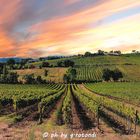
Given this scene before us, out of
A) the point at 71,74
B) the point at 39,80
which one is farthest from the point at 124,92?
the point at 71,74

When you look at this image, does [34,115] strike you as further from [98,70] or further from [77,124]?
[98,70]

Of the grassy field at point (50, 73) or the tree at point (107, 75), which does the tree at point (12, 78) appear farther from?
the tree at point (107, 75)

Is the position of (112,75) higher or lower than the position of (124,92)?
higher

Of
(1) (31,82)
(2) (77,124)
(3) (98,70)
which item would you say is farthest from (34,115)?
(3) (98,70)

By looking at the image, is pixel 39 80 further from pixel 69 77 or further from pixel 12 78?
pixel 69 77

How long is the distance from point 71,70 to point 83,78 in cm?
948

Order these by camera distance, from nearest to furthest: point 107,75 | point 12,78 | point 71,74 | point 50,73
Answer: point 12,78 < point 107,75 < point 71,74 < point 50,73

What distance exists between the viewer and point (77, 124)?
3616cm

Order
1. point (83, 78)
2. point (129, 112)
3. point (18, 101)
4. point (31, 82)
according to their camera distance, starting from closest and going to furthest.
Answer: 1. point (129, 112)
2. point (18, 101)
3. point (31, 82)
4. point (83, 78)

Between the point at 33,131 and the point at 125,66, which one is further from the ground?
the point at 125,66

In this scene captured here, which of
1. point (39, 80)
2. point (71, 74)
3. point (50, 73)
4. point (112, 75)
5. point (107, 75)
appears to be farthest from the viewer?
point (50, 73)

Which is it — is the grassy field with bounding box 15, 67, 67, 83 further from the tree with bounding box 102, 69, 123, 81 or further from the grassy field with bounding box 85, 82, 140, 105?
the grassy field with bounding box 85, 82, 140, 105

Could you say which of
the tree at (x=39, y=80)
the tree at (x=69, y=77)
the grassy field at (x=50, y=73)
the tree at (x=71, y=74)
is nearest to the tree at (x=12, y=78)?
the grassy field at (x=50, y=73)

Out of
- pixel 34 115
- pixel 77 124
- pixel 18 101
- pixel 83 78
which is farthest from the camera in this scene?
pixel 83 78
